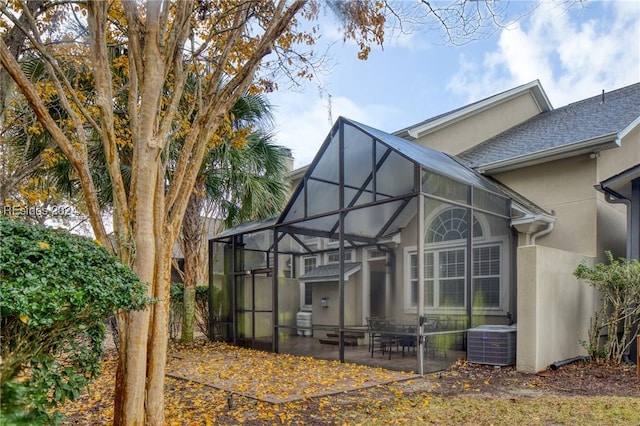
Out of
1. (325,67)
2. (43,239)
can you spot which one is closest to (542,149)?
(325,67)

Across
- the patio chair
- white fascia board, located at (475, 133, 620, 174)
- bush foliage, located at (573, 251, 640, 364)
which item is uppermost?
white fascia board, located at (475, 133, 620, 174)

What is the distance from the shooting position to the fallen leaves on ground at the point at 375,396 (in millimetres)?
5309

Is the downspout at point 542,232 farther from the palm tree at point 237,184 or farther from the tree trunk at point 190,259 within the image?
the tree trunk at point 190,259

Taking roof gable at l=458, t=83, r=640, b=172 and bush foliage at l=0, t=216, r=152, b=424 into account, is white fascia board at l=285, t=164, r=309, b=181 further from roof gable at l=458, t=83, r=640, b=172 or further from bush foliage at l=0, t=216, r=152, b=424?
bush foliage at l=0, t=216, r=152, b=424

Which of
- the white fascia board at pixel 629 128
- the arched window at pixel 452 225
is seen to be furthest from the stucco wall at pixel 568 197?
the arched window at pixel 452 225

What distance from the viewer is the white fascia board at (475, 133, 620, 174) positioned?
9734 mm

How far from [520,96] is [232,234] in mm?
10435

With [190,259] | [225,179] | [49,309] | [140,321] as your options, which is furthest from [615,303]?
[190,259]

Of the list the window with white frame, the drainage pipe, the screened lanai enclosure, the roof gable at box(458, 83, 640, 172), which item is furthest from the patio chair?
the roof gable at box(458, 83, 640, 172)

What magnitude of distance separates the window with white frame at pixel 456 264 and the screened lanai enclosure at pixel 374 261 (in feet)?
0.07

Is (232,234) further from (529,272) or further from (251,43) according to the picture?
(529,272)

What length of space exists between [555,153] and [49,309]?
10473 millimetres

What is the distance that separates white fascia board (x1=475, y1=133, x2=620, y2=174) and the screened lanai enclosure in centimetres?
59

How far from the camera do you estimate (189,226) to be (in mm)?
12320
